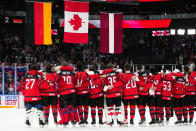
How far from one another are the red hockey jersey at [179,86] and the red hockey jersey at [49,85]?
3436 millimetres

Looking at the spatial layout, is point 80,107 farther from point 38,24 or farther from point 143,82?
point 38,24

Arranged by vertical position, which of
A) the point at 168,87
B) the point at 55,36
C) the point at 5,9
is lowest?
the point at 168,87

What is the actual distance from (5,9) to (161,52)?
1166 centimetres

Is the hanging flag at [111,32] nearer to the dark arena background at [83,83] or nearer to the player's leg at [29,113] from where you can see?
the dark arena background at [83,83]

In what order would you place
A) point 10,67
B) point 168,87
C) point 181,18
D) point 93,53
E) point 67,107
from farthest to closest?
point 181,18 → point 93,53 → point 10,67 → point 168,87 → point 67,107

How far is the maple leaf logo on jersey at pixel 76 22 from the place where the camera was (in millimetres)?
13273

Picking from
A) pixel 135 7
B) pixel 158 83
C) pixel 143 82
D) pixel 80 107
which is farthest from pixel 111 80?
pixel 135 7

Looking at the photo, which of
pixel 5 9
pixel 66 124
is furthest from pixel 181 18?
pixel 66 124

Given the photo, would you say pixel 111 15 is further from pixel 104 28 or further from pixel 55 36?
pixel 55 36

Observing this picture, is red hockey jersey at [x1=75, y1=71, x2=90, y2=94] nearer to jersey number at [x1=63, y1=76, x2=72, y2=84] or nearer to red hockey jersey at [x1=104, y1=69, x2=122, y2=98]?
jersey number at [x1=63, y1=76, x2=72, y2=84]

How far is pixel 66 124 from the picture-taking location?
9.44 metres

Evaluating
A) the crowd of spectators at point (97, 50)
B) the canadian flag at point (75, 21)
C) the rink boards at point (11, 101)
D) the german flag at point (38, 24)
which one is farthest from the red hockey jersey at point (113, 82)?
the crowd of spectators at point (97, 50)

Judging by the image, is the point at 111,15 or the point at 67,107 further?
the point at 111,15

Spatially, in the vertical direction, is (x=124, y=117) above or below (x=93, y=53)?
below
